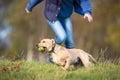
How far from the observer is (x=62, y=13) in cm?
1291

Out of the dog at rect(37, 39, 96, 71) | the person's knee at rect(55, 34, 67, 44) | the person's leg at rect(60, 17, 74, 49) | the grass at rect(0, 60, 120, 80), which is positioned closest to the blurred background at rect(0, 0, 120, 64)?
the person's leg at rect(60, 17, 74, 49)

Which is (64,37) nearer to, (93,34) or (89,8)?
(89,8)

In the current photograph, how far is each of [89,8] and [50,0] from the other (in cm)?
78

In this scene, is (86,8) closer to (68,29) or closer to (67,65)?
(68,29)

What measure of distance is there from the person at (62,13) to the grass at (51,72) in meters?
0.78

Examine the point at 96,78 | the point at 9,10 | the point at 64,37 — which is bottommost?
the point at 96,78

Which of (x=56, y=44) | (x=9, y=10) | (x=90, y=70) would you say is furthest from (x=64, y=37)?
(x=9, y=10)

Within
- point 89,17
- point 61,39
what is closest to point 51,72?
point 61,39

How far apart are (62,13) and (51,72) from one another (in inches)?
62.9

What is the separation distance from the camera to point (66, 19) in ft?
43.0

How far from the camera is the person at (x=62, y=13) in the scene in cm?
1273

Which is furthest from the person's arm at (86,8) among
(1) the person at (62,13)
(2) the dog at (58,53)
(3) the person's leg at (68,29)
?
(2) the dog at (58,53)

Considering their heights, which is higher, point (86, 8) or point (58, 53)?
point (86, 8)

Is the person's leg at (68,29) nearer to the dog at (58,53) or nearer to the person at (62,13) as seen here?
the person at (62,13)
